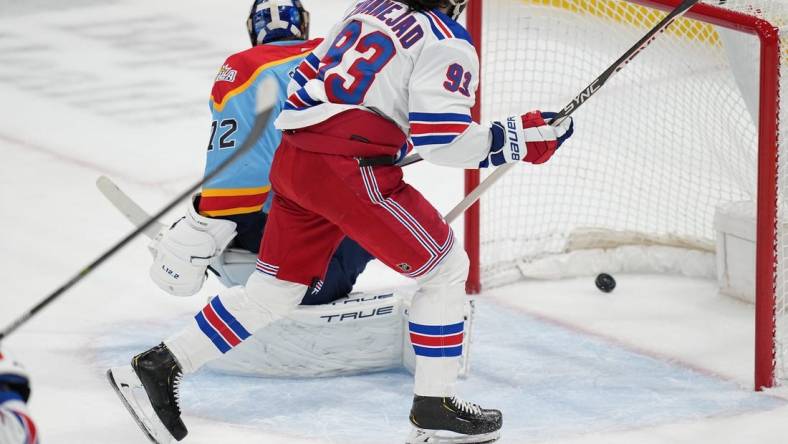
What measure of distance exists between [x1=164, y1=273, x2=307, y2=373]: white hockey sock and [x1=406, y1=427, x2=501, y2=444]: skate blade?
40 cm

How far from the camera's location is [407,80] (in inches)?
109

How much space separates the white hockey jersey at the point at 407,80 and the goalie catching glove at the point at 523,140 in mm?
25

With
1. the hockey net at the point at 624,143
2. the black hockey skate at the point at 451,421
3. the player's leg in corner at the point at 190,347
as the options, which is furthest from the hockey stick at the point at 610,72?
the hockey net at the point at 624,143

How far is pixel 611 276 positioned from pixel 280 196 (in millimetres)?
1531

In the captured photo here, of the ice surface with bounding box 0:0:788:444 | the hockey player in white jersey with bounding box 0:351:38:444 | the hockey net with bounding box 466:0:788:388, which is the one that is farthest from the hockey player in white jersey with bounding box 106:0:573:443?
the hockey net with bounding box 466:0:788:388

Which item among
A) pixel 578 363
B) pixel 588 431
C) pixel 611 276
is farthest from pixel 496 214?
pixel 588 431

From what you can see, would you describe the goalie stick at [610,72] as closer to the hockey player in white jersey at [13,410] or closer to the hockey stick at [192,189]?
the hockey stick at [192,189]

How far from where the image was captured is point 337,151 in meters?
2.81

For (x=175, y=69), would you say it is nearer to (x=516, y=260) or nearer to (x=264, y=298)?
(x=516, y=260)

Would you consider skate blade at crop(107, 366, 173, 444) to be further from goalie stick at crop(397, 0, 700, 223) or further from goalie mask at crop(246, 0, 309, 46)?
goalie mask at crop(246, 0, 309, 46)

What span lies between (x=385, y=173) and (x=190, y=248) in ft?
2.34

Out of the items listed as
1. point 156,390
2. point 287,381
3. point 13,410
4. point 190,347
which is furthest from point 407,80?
point 13,410

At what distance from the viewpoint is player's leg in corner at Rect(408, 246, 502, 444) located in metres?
2.88

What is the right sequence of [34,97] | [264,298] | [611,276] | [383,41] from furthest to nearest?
1. [34,97]
2. [611,276]
3. [264,298]
4. [383,41]
